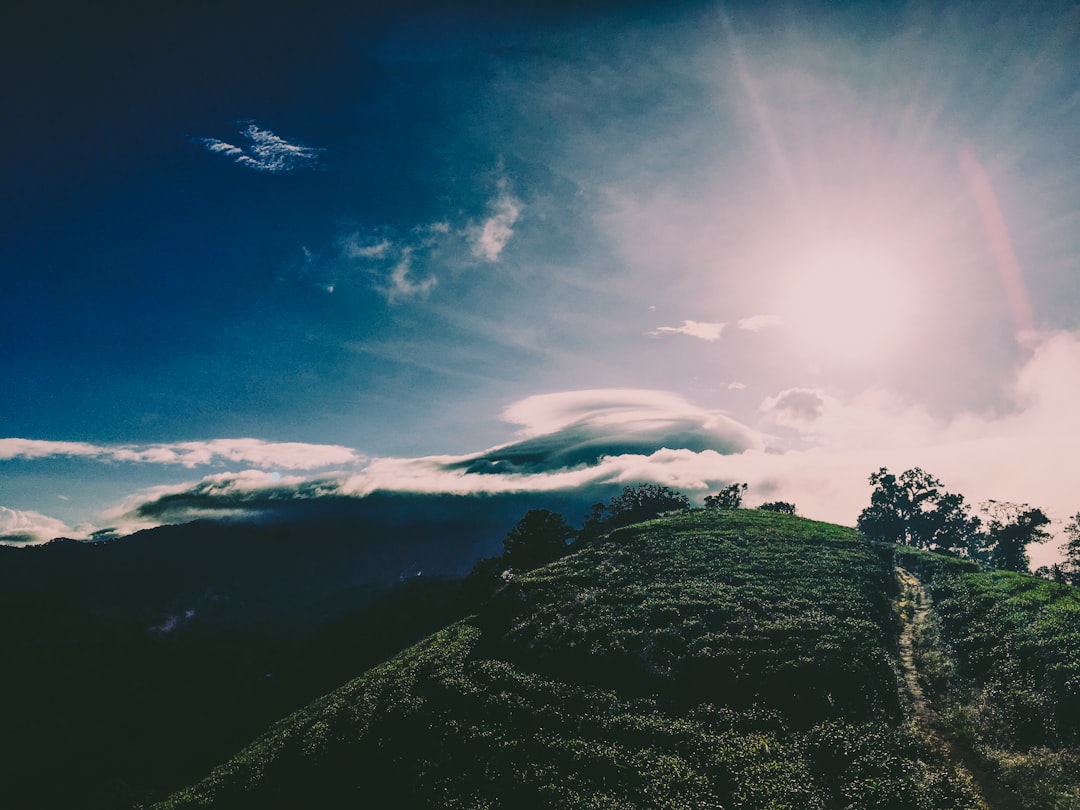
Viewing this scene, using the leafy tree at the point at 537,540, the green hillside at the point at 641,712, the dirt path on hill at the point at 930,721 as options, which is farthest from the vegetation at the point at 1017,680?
the leafy tree at the point at 537,540

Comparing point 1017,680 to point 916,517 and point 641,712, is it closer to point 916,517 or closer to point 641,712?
point 641,712

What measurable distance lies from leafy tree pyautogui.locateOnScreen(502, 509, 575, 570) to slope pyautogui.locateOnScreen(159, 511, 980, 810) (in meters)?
30.9

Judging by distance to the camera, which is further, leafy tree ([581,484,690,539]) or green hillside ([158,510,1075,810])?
leafy tree ([581,484,690,539])

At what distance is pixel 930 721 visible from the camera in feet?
91.6

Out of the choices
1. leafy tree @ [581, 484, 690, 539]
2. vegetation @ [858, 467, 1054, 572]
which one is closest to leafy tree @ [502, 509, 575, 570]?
leafy tree @ [581, 484, 690, 539]

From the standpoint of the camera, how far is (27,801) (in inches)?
2940

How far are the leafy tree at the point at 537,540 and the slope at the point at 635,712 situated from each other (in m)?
30.9

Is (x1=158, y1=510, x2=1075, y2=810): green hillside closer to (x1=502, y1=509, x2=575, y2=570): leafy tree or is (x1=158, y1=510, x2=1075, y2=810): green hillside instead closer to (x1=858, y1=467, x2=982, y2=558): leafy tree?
(x1=502, y1=509, x2=575, y2=570): leafy tree

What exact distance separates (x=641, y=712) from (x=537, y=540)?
57.6 metres

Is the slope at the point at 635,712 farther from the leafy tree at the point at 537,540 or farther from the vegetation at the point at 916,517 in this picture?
the vegetation at the point at 916,517

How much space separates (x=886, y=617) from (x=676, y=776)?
28.6m

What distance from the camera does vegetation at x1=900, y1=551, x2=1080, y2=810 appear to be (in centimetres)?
2234

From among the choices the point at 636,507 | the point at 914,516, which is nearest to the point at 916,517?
the point at 914,516

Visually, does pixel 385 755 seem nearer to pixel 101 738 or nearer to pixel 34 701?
pixel 101 738
